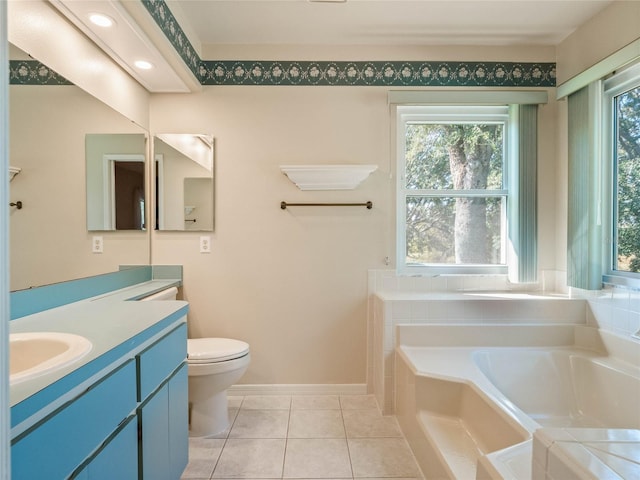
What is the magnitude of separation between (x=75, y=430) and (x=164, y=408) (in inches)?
21.8

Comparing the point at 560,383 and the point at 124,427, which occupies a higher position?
the point at 124,427

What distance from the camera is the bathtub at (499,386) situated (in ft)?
4.96

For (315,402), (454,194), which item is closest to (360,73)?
(454,194)

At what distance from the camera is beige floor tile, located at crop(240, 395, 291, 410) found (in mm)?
2426

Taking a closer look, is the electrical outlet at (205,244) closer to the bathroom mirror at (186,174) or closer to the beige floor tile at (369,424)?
the bathroom mirror at (186,174)

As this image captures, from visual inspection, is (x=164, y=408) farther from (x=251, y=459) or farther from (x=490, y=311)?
(x=490, y=311)

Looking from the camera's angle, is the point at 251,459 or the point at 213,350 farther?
the point at 213,350

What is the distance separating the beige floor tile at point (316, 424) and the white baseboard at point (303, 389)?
0.81ft

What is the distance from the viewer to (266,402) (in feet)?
8.20

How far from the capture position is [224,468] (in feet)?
5.90

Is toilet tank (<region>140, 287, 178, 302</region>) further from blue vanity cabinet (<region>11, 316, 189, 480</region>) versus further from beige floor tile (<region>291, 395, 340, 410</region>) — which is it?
beige floor tile (<region>291, 395, 340, 410</region>)

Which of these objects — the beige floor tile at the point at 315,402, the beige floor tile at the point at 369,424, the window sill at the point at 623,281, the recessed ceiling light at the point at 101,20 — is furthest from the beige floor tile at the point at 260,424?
the recessed ceiling light at the point at 101,20

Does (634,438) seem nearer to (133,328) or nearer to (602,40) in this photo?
(133,328)

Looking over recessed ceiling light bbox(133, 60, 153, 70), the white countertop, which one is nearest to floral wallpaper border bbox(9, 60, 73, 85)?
recessed ceiling light bbox(133, 60, 153, 70)
